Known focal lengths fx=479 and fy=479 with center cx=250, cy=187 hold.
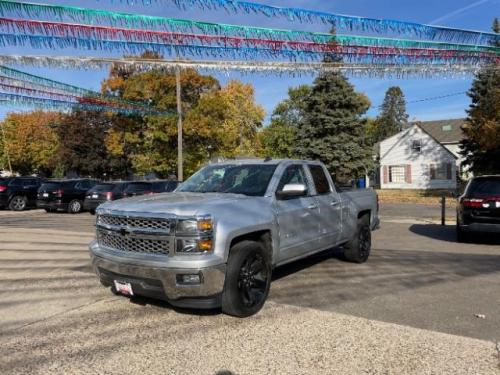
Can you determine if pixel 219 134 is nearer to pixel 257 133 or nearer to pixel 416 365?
pixel 257 133

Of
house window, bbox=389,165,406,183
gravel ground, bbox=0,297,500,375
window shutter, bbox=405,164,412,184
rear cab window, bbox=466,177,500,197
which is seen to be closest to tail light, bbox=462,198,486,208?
rear cab window, bbox=466,177,500,197

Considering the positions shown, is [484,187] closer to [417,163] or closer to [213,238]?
[213,238]

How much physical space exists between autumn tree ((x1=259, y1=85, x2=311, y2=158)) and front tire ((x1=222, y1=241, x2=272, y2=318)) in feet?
166

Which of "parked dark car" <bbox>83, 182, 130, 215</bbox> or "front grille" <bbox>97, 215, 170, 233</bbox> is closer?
"front grille" <bbox>97, 215, 170, 233</bbox>

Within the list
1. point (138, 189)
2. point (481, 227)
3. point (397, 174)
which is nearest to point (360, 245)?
point (481, 227)

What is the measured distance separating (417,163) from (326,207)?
4082 centimetres

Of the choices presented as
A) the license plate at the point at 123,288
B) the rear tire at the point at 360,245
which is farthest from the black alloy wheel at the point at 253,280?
the rear tire at the point at 360,245

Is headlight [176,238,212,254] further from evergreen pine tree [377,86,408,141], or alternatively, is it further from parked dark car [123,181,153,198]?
evergreen pine tree [377,86,408,141]

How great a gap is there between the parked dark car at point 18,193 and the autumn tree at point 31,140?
1664 inches

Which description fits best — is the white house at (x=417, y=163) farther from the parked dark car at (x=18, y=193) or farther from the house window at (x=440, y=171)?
the parked dark car at (x=18, y=193)

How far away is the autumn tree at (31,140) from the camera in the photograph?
2630 inches

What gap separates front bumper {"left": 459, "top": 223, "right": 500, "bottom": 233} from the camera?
1049 centimetres

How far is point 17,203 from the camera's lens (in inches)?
948

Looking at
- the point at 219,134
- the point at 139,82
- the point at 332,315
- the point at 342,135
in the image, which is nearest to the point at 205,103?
the point at 219,134
